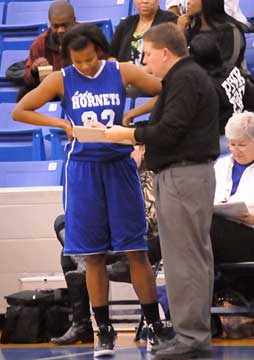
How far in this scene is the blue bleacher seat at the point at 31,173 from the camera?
296 inches

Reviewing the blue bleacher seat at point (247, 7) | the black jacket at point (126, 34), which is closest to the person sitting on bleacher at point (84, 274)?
the black jacket at point (126, 34)

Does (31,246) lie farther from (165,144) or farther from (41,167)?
(165,144)

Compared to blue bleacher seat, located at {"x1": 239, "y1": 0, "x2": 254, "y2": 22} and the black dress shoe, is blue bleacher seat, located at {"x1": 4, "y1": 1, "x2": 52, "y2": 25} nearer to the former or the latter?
blue bleacher seat, located at {"x1": 239, "y1": 0, "x2": 254, "y2": 22}

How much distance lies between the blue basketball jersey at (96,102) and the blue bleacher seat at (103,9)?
4.18 meters

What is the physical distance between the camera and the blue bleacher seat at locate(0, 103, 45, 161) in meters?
7.93

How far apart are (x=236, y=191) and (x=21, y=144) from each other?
8.47 ft

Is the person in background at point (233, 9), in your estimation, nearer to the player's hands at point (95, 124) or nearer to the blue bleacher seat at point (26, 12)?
the blue bleacher seat at point (26, 12)

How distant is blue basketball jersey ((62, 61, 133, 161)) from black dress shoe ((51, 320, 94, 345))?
4.05 feet

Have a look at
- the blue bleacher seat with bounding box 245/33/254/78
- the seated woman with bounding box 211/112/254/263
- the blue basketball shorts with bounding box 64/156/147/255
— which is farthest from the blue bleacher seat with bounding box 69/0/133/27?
the blue basketball shorts with bounding box 64/156/147/255

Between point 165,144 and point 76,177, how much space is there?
555 millimetres

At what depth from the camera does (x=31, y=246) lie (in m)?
7.18

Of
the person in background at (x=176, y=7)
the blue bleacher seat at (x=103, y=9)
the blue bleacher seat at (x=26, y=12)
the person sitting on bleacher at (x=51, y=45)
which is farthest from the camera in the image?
the blue bleacher seat at (x=26, y=12)

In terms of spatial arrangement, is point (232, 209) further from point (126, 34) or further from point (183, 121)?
point (126, 34)

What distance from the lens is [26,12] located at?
384 inches
